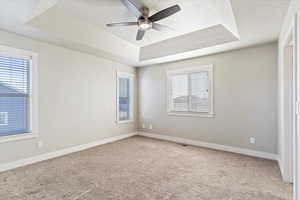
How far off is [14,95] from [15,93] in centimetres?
4

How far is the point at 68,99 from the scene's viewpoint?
3764mm

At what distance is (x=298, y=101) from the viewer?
1.54m

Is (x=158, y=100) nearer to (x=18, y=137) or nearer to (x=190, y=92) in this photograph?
(x=190, y=92)

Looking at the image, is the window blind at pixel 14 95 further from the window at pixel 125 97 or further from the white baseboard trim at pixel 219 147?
the white baseboard trim at pixel 219 147

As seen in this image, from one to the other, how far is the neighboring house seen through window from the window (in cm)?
235

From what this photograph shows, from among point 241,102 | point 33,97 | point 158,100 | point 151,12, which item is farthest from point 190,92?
point 33,97

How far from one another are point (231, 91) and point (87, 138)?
3848mm

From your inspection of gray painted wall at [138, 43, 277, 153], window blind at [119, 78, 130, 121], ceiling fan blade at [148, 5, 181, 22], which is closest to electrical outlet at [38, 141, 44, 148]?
window blind at [119, 78, 130, 121]

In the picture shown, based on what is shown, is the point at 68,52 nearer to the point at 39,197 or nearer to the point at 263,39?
the point at 39,197

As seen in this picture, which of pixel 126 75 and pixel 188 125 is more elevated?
pixel 126 75

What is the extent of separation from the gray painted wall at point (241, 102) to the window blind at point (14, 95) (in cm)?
369

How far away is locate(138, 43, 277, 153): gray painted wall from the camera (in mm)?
3320

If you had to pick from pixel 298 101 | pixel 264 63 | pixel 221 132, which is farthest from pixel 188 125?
pixel 298 101

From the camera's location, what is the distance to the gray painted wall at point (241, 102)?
3.32 metres
